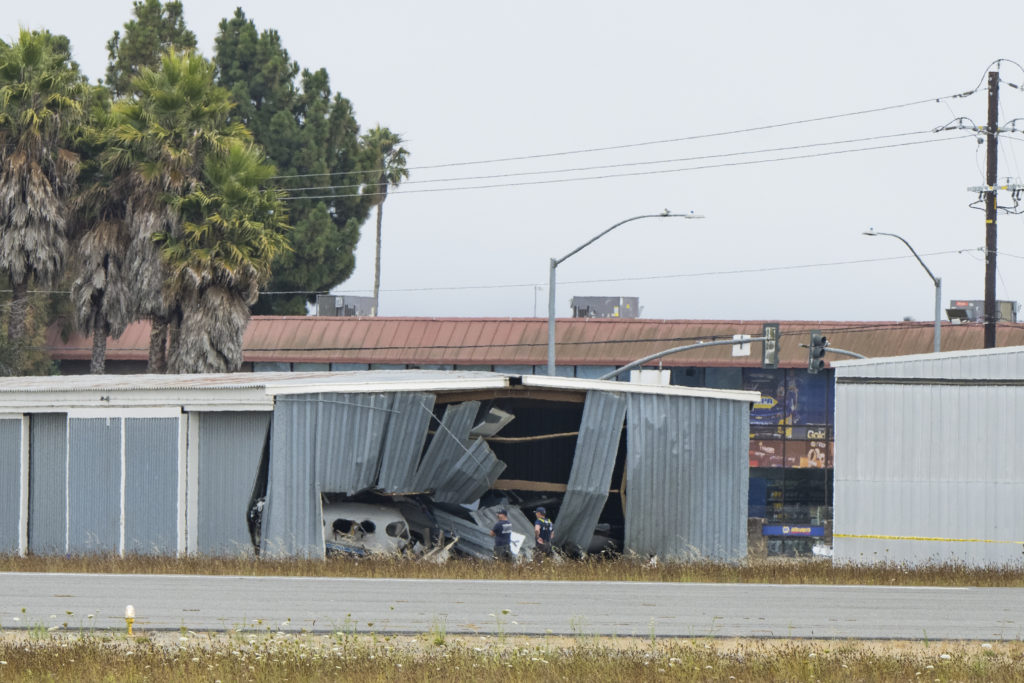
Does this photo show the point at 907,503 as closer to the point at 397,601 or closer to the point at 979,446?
the point at 979,446

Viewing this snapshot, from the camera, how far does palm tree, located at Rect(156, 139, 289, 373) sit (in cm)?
4434

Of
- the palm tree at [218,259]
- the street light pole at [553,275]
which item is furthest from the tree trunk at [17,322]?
the street light pole at [553,275]

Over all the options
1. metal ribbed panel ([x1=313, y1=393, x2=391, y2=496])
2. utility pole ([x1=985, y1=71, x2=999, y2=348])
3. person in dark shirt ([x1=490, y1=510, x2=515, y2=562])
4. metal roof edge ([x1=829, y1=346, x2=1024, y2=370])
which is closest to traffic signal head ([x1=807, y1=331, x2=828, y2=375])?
utility pole ([x1=985, y1=71, x2=999, y2=348])

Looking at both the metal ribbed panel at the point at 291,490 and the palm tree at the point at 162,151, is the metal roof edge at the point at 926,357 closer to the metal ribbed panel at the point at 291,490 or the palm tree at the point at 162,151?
the metal ribbed panel at the point at 291,490

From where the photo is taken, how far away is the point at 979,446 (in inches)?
1038

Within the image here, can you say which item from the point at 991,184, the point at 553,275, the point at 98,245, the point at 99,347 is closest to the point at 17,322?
the point at 99,347

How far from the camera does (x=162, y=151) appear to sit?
45.6 meters

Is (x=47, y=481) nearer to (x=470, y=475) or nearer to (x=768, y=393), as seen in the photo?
(x=470, y=475)

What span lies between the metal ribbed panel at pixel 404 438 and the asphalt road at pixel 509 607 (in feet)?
14.9

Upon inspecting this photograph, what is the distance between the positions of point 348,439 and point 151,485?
373cm

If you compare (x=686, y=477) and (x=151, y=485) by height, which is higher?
(x=686, y=477)

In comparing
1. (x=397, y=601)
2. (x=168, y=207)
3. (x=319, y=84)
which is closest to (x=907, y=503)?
(x=397, y=601)

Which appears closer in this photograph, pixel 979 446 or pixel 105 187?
pixel 979 446

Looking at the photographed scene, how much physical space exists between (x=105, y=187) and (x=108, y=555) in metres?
26.2
